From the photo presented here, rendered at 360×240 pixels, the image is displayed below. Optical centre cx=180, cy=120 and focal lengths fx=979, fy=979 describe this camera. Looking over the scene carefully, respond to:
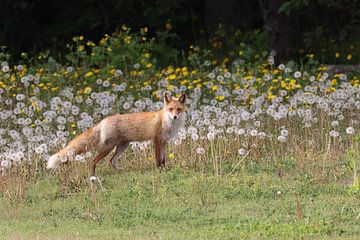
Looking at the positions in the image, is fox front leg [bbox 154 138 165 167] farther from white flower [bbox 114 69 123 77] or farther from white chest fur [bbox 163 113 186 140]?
white flower [bbox 114 69 123 77]

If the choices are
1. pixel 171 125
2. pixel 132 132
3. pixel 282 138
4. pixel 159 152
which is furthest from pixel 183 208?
pixel 282 138

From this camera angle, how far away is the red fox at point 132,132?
41.0 feet

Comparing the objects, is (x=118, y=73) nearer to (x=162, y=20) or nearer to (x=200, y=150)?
(x=200, y=150)

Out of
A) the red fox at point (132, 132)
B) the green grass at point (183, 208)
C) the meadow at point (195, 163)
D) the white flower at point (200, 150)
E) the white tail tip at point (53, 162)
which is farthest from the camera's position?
the red fox at point (132, 132)

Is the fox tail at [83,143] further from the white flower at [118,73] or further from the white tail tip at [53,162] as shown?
the white flower at [118,73]

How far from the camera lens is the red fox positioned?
41.0ft

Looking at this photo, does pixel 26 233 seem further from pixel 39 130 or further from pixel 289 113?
pixel 289 113

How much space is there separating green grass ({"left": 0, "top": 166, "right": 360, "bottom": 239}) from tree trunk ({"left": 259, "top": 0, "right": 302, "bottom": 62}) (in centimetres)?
745

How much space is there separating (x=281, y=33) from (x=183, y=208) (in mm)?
9430

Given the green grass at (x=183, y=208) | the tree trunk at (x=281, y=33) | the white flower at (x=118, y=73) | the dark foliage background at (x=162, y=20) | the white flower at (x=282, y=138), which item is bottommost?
the green grass at (x=183, y=208)

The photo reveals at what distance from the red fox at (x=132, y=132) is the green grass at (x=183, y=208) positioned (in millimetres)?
363

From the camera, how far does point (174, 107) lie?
41.0ft

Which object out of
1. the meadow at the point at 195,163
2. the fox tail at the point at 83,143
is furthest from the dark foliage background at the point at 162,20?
the fox tail at the point at 83,143

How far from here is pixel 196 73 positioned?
56.6ft
